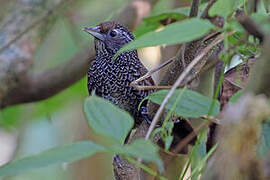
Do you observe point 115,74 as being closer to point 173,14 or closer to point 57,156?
point 173,14

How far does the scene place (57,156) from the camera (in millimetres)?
964

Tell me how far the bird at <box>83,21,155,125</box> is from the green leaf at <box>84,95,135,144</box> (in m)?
1.73

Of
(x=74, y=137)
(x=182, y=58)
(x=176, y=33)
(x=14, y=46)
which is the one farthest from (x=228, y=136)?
(x=74, y=137)

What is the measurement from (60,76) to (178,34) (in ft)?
9.08

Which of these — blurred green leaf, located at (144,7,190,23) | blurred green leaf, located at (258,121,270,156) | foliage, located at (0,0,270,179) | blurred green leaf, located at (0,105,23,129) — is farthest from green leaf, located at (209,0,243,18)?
blurred green leaf, located at (0,105,23,129)

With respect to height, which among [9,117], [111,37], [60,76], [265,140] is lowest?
[9,117]

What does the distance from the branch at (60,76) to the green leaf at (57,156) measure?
2.63 metres

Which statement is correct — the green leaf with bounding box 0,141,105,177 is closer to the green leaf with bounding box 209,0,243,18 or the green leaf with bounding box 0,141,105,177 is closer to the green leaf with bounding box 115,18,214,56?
the green leaf with bounding box 115,18,214,56

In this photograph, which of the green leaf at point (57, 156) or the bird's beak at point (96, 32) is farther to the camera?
the bird's beak at point (96, 32)

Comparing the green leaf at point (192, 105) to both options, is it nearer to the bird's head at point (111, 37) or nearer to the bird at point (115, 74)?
the bird at point (115, 74)

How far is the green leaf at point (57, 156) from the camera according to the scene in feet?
3.11

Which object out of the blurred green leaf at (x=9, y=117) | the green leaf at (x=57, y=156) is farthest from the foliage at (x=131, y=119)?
the blurred green leaf at (x=9, y=117)

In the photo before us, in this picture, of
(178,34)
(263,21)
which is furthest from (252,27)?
(178,34)

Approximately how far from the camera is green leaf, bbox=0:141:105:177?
0.95 m
